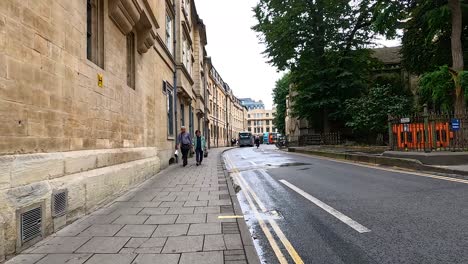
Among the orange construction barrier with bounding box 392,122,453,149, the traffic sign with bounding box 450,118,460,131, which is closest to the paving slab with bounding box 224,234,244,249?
the orange construction barrier with bounding box 392,122,453,149

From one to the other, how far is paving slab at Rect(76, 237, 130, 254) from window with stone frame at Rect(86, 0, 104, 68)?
4103 mm

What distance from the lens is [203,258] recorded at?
154 inches

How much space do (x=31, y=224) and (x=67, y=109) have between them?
2.03 m

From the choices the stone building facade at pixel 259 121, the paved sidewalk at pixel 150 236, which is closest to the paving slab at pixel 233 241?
the paved sidewalk at pixel 150 236

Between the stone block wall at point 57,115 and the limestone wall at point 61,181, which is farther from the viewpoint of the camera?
the stone block wall at point 57,115

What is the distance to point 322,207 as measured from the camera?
6.47m

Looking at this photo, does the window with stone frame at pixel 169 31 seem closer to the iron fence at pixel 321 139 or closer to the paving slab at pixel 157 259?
the paving slab at pixel 157 259

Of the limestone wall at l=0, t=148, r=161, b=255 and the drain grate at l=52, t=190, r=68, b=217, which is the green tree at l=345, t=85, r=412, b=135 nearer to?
the limestone wall at l=0, t=148, r=161, b=255

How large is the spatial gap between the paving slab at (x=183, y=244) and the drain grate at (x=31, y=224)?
161 centimetres

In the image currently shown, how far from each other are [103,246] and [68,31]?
3.50 m

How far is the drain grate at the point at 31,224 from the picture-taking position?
4137 mm

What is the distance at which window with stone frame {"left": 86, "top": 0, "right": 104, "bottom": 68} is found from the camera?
291 inches

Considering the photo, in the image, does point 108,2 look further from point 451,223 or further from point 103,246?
point 451,223

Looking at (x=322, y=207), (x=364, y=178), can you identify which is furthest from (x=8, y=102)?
(x=364, y=178)
